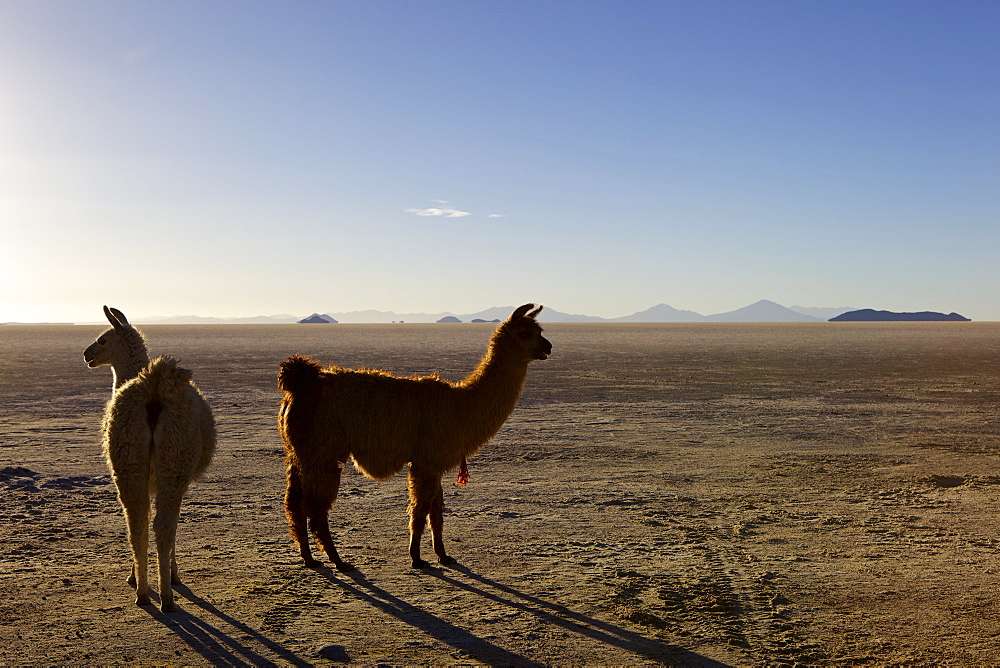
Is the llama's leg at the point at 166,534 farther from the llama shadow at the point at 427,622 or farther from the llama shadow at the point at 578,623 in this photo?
the llama shadow at the point at 578,623

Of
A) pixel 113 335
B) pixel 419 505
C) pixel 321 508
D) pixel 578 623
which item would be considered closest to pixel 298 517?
pixel 321 508

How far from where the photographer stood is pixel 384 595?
6.02 metres

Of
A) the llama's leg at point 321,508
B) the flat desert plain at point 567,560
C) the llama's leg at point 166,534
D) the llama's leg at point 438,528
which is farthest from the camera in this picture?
the llama's leg at point 438,528

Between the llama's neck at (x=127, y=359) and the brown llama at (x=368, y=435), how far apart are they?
1194 mm

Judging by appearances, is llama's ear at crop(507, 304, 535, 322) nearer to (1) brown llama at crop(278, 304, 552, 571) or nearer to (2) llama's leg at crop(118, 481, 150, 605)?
(1) brown llama at crop(278, 304, 552, 571)

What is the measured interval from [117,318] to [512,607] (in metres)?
4.09

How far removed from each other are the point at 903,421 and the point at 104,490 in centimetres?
1453

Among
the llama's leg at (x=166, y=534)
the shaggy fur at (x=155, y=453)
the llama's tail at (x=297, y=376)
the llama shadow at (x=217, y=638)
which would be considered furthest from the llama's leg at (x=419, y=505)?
the llama's leg at (x=166, y=534)

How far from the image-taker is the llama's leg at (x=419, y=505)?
21.9 feet

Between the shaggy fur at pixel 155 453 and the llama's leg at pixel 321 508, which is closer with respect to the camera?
the shaggy fur at pixel 155 453

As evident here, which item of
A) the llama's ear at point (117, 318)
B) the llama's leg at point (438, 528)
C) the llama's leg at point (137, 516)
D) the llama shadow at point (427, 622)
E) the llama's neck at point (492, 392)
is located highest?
the llama's ear at point (117, 318)

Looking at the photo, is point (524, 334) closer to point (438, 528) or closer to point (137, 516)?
point (438, 528)

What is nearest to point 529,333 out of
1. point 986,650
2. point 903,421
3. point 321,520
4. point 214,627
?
point 321,520

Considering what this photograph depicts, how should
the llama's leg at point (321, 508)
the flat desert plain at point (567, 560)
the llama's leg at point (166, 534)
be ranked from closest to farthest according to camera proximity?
the flat desert plain at point (567, 560), the llama's leg at point (166, 534), the llama's leg at point (321, 508)
